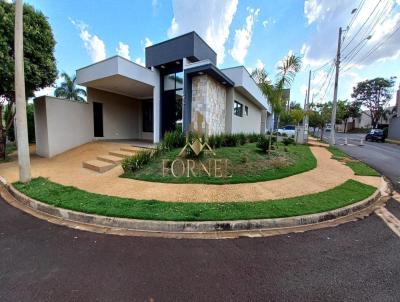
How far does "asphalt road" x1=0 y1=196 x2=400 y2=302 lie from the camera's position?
7.30ft

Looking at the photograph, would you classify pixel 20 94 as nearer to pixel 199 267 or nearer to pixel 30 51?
pixel 30 51

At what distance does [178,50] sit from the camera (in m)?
10.7

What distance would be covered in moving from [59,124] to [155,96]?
5.08 m

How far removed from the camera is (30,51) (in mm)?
8344

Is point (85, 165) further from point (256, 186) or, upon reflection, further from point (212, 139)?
point (256, 186)

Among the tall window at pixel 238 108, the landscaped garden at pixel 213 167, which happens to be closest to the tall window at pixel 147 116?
the tall window at pixel 238 108

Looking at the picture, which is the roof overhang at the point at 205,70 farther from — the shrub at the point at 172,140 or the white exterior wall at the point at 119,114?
the white exterior wall at the point at 119,114

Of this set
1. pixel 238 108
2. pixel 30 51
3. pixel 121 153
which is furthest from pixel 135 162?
pixel 238 108

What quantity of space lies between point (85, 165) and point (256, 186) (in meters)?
6.62

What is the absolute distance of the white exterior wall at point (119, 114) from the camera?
511 inches

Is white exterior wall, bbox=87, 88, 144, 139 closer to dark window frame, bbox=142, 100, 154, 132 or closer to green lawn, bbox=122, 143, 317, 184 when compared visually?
dark window frame, bbox=142, 100, 154, 132

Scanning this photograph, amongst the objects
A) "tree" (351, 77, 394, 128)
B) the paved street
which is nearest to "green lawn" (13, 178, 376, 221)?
the paved street

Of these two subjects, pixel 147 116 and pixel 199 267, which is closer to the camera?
pixel 199 267

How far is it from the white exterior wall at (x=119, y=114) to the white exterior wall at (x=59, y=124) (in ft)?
3.80
